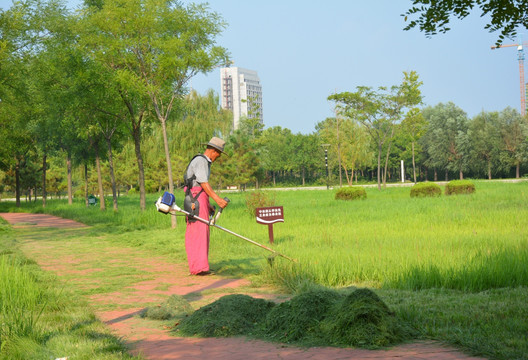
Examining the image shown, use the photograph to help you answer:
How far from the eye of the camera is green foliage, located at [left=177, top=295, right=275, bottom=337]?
518cm

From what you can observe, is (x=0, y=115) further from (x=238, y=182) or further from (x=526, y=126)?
(x=526, y=126)

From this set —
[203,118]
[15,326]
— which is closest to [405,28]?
[15,326]

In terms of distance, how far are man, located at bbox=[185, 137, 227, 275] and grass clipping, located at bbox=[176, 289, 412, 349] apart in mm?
3057

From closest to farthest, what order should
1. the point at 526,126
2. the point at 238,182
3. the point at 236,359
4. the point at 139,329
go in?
the point at 236,359, the point at 139,329, the point at 238,182, the point at 526,126

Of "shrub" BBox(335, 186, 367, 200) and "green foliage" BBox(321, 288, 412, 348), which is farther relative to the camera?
"shrub" BBox(335, 186, 367, 200)

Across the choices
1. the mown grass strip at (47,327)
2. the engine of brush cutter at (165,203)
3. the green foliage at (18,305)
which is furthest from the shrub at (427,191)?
the green foliage at (18,305)

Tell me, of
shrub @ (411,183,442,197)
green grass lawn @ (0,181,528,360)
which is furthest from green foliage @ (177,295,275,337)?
shrub @ (411,183,442,197)

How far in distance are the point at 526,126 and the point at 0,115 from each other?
184ft

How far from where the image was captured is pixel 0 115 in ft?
62.8

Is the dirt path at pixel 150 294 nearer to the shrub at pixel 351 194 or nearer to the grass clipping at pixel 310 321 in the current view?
the grass clipping at pixel 310 321

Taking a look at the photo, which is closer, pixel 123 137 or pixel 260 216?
pixel 260 216

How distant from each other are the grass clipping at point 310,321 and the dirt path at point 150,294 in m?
0.14

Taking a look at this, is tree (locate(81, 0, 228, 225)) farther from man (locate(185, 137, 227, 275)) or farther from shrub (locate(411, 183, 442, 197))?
shrub (locate(411, 183, 442, 197))

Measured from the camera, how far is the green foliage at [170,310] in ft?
19.3
